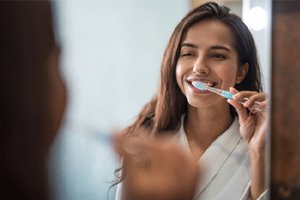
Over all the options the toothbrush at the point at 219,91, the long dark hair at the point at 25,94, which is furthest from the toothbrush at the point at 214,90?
the long dark hair at the point at 25,94

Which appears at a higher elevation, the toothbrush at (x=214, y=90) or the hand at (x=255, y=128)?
the toothbrush at (x=214, y=90)

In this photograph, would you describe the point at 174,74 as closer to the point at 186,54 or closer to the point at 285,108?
the point at 186,54

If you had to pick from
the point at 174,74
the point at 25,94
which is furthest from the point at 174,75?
the point at 25,94

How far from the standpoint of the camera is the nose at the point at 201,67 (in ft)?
1.96

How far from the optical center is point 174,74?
61cm

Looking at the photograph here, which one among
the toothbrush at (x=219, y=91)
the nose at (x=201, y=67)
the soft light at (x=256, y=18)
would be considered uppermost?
the soft light at (x=256, y=18)

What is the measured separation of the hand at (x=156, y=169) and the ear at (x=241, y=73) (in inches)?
5.2

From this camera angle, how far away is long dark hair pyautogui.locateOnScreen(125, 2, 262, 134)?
1.93 feet

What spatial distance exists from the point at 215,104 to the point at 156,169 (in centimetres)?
13

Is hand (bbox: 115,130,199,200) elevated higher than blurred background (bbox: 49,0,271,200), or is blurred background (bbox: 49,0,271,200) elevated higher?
blurred background (bbox: 49,0,271,200)

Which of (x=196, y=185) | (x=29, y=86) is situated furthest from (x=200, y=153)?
(x=29, y=86)

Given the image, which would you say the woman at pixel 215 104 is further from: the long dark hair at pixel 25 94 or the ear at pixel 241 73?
the long dark hair at pixel 25 94

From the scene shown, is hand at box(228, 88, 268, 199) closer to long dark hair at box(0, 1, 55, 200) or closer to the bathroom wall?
the bathroom wall

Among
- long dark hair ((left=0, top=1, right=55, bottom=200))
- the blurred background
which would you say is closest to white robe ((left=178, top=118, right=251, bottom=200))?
the blurred background
